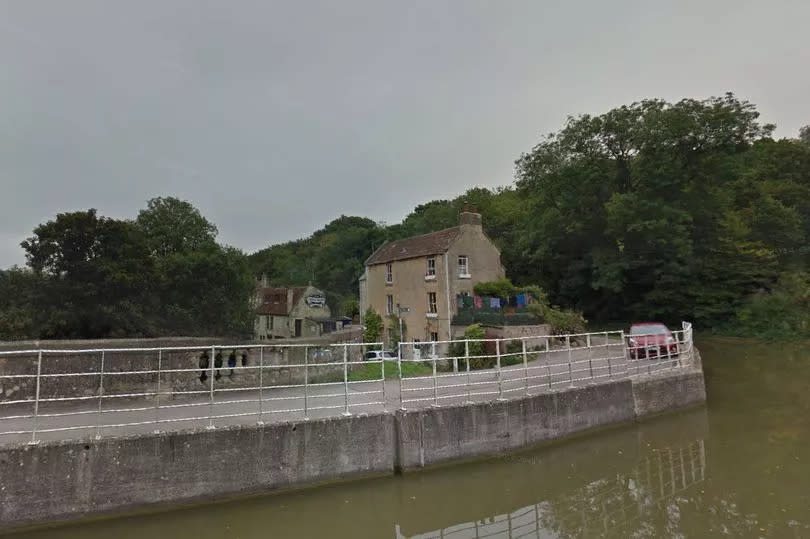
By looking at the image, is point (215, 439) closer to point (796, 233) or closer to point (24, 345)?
point (24, 345)

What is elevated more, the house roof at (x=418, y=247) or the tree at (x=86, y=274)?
the house roof at (x=418, y=247)

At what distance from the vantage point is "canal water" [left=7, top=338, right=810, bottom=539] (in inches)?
275

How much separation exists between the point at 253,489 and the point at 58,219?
15.9 metres

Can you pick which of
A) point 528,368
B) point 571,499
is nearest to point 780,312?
point 528,368

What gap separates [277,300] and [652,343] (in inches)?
1545

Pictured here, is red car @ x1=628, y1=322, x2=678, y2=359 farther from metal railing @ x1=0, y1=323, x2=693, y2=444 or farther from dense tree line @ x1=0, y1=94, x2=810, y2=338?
dense tree line @ x1=0, y1=94, x2=810, y2=338

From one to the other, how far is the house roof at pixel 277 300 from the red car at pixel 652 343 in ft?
111

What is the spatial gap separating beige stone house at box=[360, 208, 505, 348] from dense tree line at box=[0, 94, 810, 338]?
360 inches

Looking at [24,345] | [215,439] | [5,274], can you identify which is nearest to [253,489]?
[215,439]

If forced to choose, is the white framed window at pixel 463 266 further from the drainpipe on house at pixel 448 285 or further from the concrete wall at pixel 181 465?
the concrete wall at pixel 181 465

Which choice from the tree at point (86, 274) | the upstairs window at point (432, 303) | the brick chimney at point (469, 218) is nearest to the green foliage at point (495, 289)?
the upstairs window at point (432, 303)

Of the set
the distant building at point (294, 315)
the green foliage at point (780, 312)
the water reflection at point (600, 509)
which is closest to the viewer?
the water reflection at point (600, 509)

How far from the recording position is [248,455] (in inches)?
306

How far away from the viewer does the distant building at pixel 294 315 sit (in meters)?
45.0
